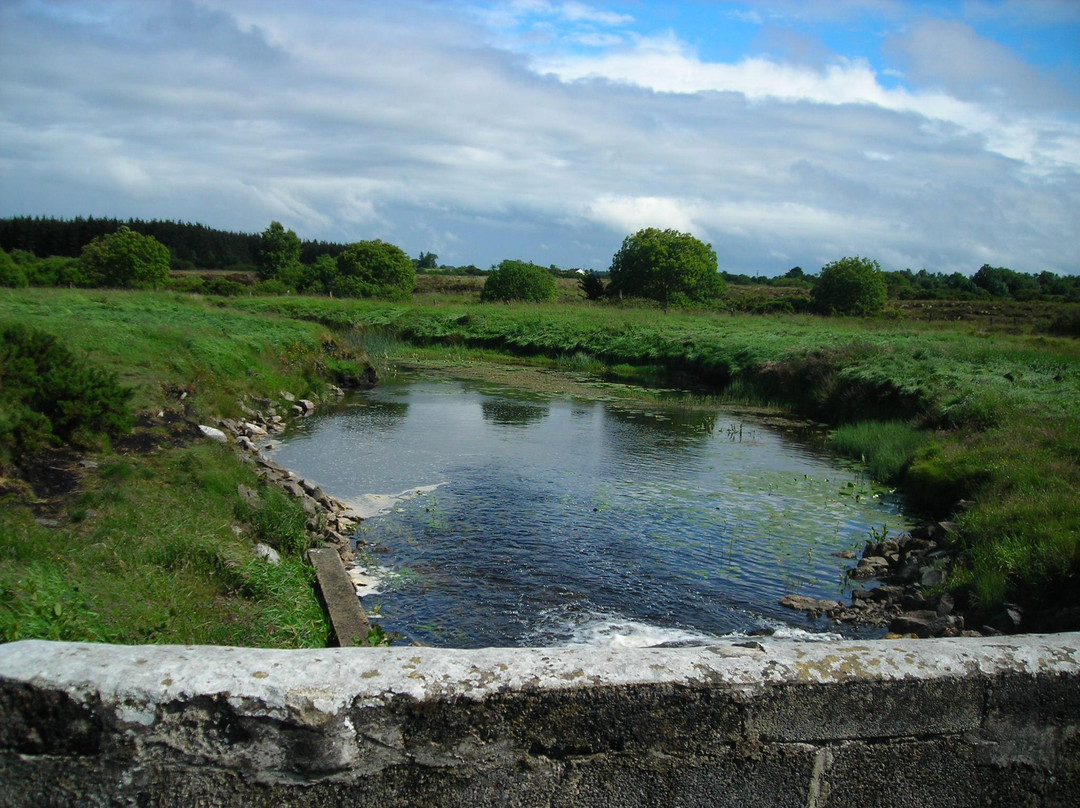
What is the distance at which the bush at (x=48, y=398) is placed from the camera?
8.59m

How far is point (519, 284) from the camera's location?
2456 inches

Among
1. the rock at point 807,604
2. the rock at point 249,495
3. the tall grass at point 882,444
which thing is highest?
the tall grass at point 882,444

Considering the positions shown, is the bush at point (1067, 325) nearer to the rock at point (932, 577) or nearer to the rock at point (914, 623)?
the rock at point (932, 577)

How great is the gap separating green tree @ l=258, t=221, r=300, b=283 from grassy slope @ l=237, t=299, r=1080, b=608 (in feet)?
129

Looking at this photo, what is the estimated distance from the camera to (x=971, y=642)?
2.40 meters

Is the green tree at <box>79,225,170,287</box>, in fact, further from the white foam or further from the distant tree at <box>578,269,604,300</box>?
the white foam

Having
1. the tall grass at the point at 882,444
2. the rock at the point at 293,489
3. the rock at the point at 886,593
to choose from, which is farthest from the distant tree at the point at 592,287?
the rock at the point at 886,593

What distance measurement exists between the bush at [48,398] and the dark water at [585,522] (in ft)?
11.2

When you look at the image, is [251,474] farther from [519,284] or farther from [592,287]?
[592,287]

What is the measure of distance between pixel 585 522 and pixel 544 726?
9077mm

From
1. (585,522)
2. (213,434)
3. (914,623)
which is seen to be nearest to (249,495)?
(213,434)

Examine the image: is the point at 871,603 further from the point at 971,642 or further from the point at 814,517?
the point at 971,642

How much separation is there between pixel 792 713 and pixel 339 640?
4793mm

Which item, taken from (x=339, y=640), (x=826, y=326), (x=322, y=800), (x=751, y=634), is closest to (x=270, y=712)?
(x=322, y=800)
